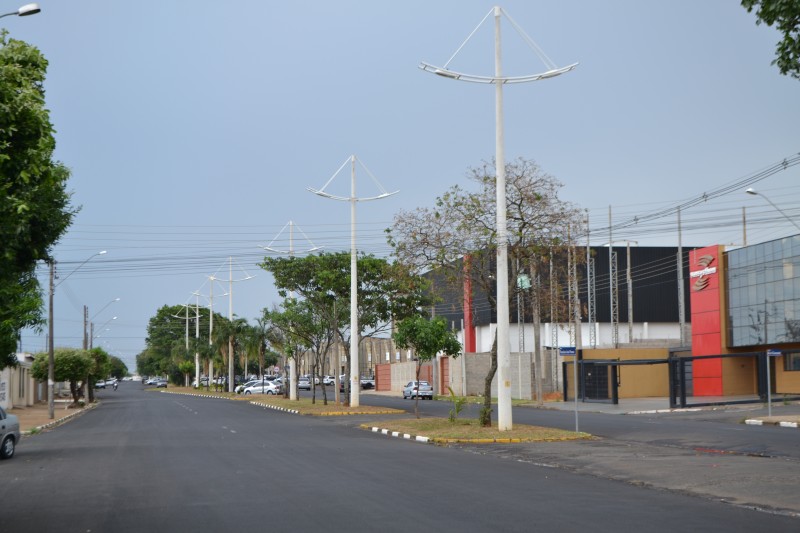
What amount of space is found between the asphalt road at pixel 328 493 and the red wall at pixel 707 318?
3558 centimetres

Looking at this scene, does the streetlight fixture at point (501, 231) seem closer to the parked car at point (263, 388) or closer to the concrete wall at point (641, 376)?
the concrete wall at point (641, 376)

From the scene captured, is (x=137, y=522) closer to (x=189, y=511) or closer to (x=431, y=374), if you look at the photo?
(x=189, y=511)

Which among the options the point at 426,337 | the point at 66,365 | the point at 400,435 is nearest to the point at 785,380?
the point at 426,337

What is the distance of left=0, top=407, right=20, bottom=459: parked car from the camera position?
2239 centimetres

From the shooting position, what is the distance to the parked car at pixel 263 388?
8475 centimetres

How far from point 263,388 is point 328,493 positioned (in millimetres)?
71001

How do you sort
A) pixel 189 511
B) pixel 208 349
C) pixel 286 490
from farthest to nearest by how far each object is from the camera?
pixel 208 349 < pixel 286 490 < pixel 189 511

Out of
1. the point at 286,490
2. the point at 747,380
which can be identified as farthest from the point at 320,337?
the point at 286,490

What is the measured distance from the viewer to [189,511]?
12.6 metres

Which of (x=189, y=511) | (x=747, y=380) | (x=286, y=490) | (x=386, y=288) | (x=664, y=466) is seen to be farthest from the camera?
(x=747, y=380)

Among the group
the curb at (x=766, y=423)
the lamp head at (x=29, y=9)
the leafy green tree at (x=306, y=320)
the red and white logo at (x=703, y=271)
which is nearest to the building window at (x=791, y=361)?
the red and white logo at (x=703, y=271)

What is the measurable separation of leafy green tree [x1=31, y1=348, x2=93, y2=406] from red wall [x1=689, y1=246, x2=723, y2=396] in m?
40.6

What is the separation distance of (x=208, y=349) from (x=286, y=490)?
3308 inches

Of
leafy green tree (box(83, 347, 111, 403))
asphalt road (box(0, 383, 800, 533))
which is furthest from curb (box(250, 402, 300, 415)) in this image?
asphalt road (box(0, 383, 800, 533))
